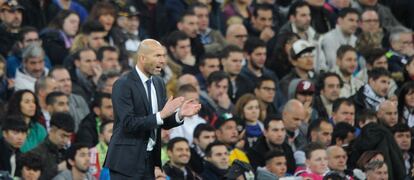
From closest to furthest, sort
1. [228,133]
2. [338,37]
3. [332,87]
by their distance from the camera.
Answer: [228,133]
[332,87]
[338,37]

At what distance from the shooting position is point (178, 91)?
629 inches

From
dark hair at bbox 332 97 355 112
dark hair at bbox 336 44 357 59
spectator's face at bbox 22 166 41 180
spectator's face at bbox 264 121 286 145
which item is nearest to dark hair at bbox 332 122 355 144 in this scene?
dark hair at bbox 332 97 355 112

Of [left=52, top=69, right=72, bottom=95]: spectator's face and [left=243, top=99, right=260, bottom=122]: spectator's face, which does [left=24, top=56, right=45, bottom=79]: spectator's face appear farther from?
[left=243, top=99, right=260, bottom=122]: spectator's face

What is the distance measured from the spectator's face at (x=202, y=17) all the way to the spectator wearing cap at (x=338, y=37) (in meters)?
1.68

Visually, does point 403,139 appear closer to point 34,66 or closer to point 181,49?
point 181,49

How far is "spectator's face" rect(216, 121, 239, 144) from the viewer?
15.3 meters

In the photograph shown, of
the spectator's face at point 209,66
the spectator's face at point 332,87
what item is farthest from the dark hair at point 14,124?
the spectator's face at point 332,87

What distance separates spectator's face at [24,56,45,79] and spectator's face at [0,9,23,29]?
37.5 inches

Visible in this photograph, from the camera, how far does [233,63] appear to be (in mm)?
17266

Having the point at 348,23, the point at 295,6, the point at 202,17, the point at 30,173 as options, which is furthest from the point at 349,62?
the point at 30,173

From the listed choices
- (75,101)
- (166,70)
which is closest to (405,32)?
(166,70)

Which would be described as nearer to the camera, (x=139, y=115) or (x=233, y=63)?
(x=139, y=115)

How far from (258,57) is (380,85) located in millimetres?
1712

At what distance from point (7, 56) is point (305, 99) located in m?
3.89
